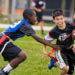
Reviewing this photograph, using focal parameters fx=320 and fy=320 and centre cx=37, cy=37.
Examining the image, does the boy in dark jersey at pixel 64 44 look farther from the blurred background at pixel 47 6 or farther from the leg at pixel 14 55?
the blurred background at pixel 47 6

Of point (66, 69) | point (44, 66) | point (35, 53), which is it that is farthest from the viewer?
point (35, 53)

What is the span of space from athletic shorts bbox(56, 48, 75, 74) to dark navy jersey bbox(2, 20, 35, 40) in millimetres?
749

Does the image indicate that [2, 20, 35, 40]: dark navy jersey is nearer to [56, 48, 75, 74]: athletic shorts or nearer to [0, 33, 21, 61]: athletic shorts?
[0, 33, 21, 61]: athletic shorts

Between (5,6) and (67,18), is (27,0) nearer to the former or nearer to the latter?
(5,6)

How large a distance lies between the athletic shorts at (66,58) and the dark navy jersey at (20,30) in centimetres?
75

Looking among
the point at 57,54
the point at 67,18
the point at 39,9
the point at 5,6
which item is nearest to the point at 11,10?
the point at 5,6

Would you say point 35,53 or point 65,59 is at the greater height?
point 65,59

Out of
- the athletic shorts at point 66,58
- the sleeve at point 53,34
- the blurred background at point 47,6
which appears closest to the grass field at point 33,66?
the athletic shorts at point 66,58

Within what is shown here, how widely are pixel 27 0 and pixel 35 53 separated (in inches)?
607

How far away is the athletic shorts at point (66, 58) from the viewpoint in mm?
6121

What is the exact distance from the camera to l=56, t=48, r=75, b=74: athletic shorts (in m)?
6.12

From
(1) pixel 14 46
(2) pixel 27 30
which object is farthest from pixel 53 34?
(1) pixel 14 46

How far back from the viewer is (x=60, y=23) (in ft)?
20.5

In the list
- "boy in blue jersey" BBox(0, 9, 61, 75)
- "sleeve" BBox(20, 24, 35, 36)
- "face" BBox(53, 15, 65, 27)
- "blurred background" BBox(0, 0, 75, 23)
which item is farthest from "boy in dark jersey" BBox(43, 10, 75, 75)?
"blurred background" BBox(0, 0, 75, 23)
